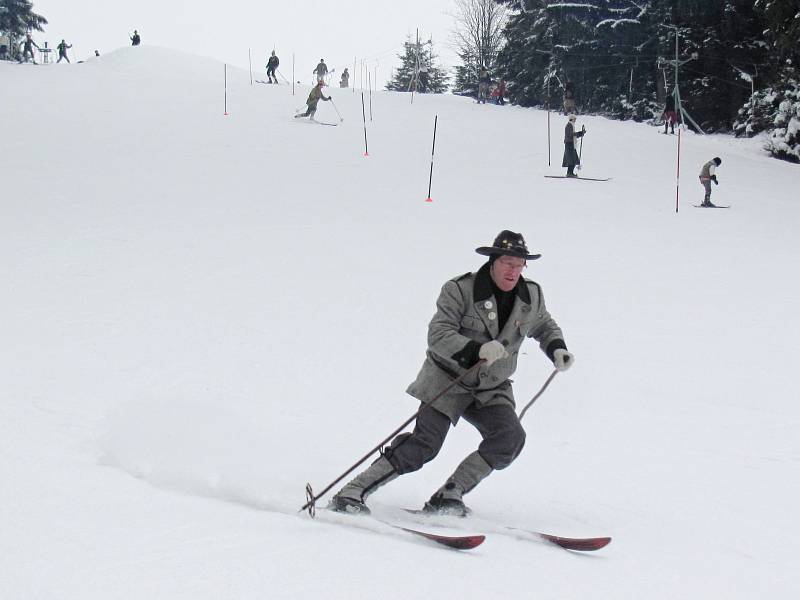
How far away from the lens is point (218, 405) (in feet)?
21.2

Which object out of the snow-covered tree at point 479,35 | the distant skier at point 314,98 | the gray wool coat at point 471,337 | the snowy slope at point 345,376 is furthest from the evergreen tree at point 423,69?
the gray wool coat at point 471,337

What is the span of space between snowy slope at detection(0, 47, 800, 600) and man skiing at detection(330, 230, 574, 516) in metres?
0.28

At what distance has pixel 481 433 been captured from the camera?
4.36m

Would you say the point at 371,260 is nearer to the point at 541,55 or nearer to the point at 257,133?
the point at 257,133

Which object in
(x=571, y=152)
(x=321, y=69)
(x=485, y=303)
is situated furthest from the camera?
(x=321, y=69)

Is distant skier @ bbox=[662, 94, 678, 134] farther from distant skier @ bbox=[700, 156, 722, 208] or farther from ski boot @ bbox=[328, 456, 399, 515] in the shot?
ski boot @ bbox=[328, 456, 399, 515]

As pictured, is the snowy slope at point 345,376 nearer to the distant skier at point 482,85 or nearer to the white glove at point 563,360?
the white glove at point 563,360

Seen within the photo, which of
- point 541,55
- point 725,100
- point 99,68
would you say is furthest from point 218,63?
point 725,100

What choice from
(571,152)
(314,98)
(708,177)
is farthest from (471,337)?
(314,98)

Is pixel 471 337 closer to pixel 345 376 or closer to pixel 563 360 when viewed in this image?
pixel 563 360

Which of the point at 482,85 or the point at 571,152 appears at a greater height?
the point at 482,85

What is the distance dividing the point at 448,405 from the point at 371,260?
747 cm

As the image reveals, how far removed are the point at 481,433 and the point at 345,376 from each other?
128 inches

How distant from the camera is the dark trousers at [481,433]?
4.29m
